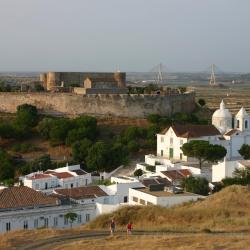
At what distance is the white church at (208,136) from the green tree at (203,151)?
1.37 meters

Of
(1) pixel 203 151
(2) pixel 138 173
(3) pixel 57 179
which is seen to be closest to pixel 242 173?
(1) pixel 203 151

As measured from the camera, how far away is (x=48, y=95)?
38656 millimetres

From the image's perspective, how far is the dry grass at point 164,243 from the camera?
1177 centimetres

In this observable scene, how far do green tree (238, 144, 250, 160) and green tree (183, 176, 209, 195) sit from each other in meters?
6.24

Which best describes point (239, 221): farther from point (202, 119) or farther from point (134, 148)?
point (202, 119)

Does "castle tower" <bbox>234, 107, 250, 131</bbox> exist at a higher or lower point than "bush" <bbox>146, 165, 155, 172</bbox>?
higher

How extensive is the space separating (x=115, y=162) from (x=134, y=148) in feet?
10.4

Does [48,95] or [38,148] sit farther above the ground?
[48,95]

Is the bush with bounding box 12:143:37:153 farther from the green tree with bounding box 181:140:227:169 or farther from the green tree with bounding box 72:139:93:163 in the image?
the green tree with bounding box 181:140:227:169

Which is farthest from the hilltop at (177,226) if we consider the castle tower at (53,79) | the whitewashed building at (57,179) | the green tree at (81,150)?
the castle tower at (53,79)

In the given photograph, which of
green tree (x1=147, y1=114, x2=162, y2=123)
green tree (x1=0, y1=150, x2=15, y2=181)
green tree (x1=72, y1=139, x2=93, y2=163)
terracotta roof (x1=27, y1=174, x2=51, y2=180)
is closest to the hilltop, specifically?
terracotta roof (x1=27, y1=174, x2=51, y2=180)

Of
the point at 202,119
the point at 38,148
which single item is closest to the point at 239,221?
the point at 38,148

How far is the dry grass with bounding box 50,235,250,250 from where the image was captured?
11.8 metres

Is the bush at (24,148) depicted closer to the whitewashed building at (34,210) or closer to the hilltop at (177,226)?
the whitewashed building at (34,210)
